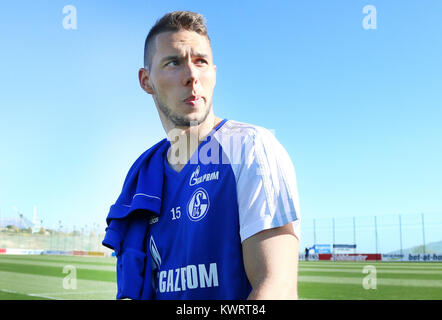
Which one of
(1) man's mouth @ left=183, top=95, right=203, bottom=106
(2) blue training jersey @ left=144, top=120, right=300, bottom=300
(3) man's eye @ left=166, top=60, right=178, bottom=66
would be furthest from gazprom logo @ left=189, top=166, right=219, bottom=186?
(3) man's eye @ left=166, top=60, right=178, bottom=66

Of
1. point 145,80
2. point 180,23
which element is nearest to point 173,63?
point 180,23

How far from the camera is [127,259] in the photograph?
195 centimetres

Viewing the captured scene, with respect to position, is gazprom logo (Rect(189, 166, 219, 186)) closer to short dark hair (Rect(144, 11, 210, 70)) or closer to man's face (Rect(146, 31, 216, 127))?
man's face (Rect(146, 31, 216, 127))

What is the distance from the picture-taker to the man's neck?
77.9 inches

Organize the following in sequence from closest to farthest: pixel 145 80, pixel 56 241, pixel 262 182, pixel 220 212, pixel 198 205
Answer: pixel 262 182 → pixel 220 212 → pixel 198 205 → pixel 145 80 → pixel 56 241

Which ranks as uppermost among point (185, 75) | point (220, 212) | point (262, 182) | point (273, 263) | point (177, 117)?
point (185, 75)

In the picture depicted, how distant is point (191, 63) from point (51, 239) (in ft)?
220

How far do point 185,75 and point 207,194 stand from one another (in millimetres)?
576

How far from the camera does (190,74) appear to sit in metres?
1.98

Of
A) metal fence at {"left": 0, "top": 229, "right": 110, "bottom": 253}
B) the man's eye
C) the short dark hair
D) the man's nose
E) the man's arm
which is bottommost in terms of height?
metal fence at {"left": 0, "top": 229, "right": 110, "bottom": 253}

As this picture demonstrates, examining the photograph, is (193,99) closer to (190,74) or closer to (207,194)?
(190,74)

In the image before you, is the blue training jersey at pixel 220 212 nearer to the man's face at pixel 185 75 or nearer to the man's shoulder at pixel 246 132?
the man's shoulder at pixel 246 132
